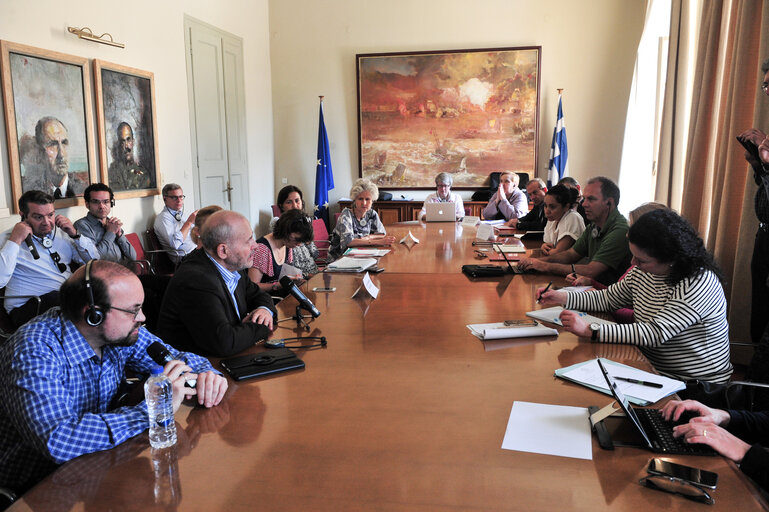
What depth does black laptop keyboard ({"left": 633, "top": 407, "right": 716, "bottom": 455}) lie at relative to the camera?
1.42 meters

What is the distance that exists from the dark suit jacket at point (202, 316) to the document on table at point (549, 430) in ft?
3.52

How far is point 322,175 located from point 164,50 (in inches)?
126

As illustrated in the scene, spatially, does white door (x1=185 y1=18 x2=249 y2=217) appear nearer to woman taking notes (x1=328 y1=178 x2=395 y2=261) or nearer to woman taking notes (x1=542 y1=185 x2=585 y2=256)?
woman taking notes (x1=328 y1=178 x2=395 y2=261)

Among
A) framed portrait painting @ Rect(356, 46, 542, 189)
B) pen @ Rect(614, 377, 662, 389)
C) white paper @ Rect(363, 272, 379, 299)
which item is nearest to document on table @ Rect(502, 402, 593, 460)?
pen @ Rect(614, 377, 662, 389)

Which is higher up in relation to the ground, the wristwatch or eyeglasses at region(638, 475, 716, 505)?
the wristwatch

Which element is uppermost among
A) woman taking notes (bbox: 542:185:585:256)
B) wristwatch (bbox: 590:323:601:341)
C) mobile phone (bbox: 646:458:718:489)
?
woman taking notes (bbox: 542:185:585:256)

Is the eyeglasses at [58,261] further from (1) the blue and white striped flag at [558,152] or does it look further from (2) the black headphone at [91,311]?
(1) the blue and white striped flag at [558,152]

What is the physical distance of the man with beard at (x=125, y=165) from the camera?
18.0ft

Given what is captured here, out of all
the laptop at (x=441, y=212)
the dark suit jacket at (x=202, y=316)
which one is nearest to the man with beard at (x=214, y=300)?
the dark suit jacket at (x=202, y=316)

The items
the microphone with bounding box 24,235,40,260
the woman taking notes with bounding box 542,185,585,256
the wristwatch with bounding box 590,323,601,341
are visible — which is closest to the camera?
the wristwatch with bounding box 590,323,601,341

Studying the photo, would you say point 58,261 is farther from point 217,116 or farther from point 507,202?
point 507,202

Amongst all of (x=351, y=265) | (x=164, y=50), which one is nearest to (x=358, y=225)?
(x=351, y=265)

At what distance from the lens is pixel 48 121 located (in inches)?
185

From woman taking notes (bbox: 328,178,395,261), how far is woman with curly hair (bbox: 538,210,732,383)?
3138mm
